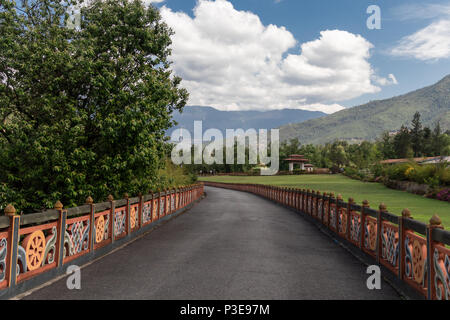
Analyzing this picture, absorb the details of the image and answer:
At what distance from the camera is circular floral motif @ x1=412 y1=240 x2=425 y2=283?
5969 mm

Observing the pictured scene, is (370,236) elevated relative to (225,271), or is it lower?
elevated

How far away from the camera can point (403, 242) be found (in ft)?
22.7

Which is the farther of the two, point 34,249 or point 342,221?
point 342,221

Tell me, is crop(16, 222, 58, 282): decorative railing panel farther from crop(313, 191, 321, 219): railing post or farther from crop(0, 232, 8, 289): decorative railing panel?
crop(313, 191, 321, 219): railing post

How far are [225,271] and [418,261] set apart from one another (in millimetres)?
3683

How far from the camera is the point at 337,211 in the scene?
515 inches

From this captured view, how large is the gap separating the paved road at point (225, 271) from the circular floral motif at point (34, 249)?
0.49 meters

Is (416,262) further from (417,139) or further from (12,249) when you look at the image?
(417,139)

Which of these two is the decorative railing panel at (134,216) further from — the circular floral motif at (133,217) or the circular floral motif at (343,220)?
the circular floral motif at (343,220)

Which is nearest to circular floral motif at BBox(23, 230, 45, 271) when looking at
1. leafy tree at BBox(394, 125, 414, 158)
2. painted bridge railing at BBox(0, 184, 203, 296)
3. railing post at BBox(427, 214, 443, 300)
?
painted bridge railing at BBox(0, 184, 203, 296)

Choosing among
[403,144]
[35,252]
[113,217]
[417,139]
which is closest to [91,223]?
[113,217]

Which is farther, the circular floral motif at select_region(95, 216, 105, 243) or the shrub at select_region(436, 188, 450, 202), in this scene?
the shrub at select_region(436, 188, 450, 202)

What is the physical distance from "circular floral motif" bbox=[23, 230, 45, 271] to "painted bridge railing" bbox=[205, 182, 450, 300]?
668cm
